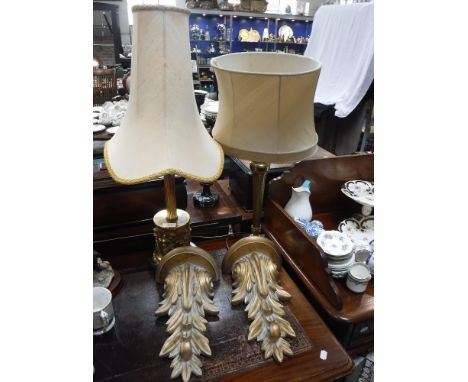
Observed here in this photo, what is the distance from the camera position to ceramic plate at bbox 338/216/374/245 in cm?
124

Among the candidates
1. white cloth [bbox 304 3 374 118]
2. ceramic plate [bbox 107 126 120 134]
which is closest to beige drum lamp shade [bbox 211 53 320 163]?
ceramic plate [bbox 107 126 120 134]

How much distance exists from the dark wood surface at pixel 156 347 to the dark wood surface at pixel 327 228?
9cm

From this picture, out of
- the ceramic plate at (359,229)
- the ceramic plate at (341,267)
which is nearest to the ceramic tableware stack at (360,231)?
the ceramic plate at (359,229)

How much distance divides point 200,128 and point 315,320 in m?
0.59

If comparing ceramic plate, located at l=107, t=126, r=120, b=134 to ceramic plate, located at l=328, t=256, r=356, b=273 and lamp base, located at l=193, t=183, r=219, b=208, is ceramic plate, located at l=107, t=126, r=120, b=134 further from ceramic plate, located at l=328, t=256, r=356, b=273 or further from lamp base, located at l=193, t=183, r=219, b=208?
ceramic plate, located at l=328, t=256, r=356, b=273

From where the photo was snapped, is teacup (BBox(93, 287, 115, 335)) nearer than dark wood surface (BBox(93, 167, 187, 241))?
Yes

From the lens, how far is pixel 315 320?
32.4 inches

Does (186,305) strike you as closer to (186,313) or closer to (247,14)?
(186,313)

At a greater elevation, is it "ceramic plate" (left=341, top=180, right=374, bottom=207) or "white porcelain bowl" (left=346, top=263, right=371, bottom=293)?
"ceramic plate" (left=341, top=180, right=374, bottom=207)

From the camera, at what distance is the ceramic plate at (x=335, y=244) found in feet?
3.23

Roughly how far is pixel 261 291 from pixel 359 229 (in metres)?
0.66

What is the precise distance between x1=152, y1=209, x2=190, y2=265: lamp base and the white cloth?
1.97m

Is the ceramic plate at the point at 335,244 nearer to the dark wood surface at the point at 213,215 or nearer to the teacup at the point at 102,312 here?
the dark wood surface at the point at 213,215

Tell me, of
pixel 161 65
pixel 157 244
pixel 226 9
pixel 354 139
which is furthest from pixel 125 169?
pixel 226 9
